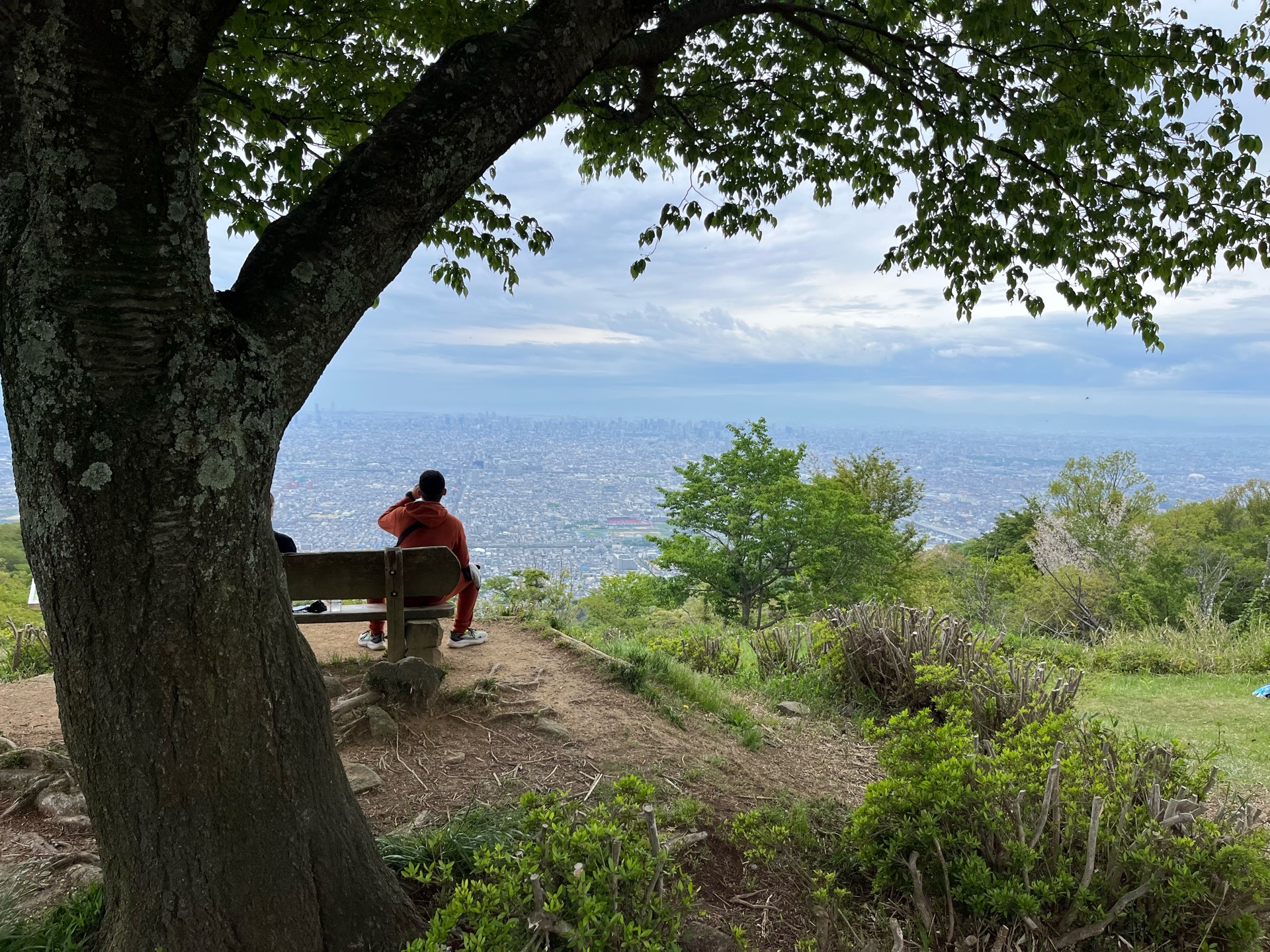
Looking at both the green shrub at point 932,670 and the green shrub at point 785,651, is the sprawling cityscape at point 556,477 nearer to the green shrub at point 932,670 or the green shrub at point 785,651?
the green shrub at point 785,651

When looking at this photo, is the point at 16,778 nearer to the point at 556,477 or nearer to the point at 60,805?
the point at 60,805

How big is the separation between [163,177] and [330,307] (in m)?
0.50

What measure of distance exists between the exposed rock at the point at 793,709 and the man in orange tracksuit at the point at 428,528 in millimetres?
2615

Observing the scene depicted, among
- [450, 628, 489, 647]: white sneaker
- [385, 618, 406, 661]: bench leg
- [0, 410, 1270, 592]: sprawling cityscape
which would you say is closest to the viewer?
[385, 618, 406, 661]: bench leg

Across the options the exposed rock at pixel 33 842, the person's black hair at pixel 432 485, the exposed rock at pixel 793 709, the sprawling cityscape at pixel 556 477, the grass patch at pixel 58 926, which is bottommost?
the sprawling cityscape at pixel 556 477

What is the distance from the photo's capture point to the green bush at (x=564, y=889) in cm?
219

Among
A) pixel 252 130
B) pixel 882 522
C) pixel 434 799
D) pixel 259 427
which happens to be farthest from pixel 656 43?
pixel 882 522

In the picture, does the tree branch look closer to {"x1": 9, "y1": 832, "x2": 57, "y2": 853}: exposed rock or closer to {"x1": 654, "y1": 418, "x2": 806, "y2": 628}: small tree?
{"x1": 9, "y1": 832, "x2": 57, "y2": 853}: exposed rock

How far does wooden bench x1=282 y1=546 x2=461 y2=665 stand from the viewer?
4.80 metres

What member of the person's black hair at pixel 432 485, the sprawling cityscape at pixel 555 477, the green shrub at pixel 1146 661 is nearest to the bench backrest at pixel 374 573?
the person's black hair at pixel 432 485

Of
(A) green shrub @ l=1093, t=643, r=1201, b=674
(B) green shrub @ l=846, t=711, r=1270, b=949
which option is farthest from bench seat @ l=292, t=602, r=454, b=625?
(A) green shrub @ l=1093, t=643, r=1201, b=674

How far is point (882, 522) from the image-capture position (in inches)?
1195

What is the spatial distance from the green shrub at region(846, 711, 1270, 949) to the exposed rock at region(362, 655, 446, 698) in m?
2.48

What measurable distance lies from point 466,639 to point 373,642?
2.42 ft
